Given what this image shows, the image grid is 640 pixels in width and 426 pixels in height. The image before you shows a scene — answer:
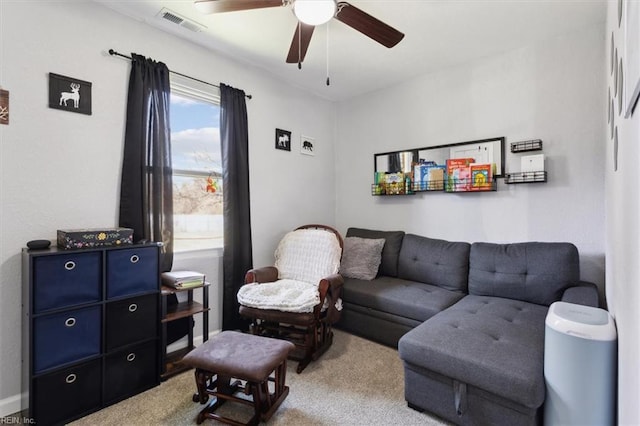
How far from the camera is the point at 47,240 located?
1.84 m

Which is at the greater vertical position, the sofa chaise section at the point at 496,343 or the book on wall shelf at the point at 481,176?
the book on wall shelf at the point at 481,176

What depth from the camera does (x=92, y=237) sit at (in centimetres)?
184

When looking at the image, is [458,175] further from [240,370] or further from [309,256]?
[240,370]

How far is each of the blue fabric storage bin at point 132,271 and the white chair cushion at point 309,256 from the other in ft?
3.98

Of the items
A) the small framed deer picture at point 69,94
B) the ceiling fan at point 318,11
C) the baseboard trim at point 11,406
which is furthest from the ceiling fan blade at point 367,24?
the baseboard trim at point 11,406

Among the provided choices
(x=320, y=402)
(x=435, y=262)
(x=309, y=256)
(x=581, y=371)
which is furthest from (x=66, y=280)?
(x=435, y=262)

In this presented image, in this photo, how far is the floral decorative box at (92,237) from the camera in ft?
5.81

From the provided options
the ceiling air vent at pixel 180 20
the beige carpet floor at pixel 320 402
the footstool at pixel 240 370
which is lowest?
the beige carpet floor at pixel 320 402

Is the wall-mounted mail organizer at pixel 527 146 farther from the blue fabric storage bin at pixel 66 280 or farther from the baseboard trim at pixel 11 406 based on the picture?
the baseboard trim at pixel 11 406

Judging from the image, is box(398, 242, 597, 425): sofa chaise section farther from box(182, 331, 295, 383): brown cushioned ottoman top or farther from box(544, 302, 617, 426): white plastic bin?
box(182, 331, 295, 383): brown cushioned ottoman top

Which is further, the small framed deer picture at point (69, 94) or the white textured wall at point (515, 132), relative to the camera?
the white textured wall at point (515, 132)

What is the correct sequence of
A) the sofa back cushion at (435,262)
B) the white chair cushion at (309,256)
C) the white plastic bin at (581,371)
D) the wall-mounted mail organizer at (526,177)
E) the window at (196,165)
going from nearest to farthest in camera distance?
the white plastic bin at (581,371), the wall-mounted mail organizer at (526,177), the window at (196,165), the sofa back cushion at (435,262), the white chair cushion at (309,256)

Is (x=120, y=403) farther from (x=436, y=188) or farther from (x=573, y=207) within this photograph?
(x=573, y=207)

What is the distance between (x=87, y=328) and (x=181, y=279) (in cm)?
61
